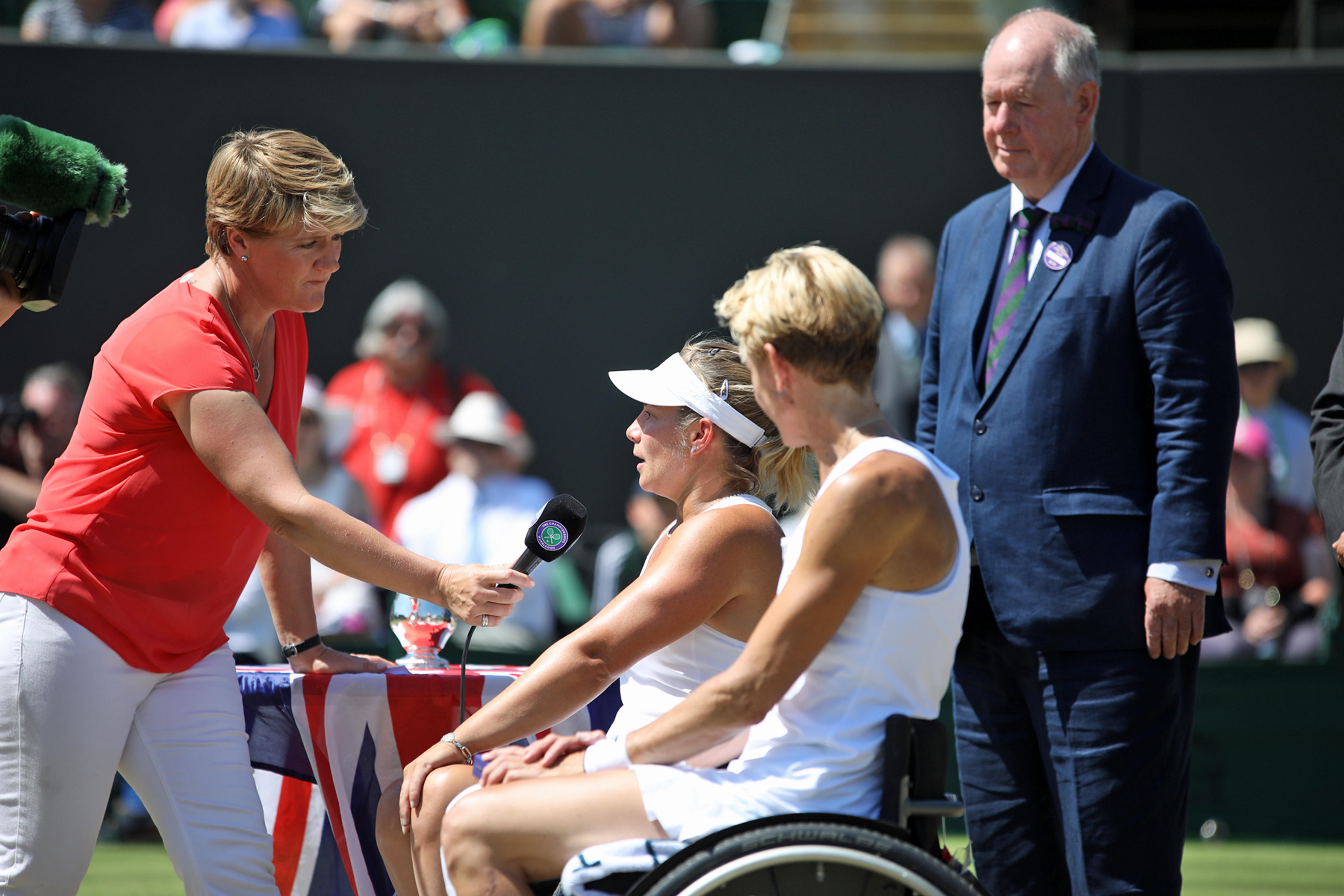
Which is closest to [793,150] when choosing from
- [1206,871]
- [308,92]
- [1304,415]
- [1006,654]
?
[308,92]

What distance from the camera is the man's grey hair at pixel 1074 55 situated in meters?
2.83

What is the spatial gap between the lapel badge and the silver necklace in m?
1.57

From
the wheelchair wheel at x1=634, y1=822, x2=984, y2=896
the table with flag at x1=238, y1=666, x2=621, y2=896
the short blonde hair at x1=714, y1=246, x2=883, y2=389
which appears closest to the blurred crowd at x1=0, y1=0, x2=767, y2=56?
the table with flag at x1=238, y1=666, x2=621, y2=896

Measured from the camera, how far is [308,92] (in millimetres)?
7230

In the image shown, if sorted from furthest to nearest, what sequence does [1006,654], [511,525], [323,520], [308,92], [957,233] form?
1. [308,92]
2. [511,525]
3. [957,233]
4. [1006,654]
5. [323,520]

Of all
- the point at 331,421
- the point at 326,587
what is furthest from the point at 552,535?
the point at 331,421

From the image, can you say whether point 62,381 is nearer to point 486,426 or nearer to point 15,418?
point 15,418

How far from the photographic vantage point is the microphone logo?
264 centimetres

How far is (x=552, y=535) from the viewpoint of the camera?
2650 millimetres

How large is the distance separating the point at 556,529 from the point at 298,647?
2.27 feet

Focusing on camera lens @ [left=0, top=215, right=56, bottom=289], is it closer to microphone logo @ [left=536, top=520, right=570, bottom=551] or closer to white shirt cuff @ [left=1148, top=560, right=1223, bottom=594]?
microphone logo @ [left=536, top=520, right=570, bottom=551]

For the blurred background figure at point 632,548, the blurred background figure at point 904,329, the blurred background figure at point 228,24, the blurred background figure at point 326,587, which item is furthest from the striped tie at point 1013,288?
the blurred background figure at point 228,24

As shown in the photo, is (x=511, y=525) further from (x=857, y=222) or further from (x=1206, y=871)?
(x=1206, y=871)

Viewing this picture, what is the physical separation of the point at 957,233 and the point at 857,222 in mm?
4512
